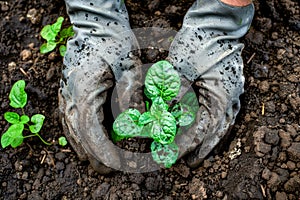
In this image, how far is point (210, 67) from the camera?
5.82 feet

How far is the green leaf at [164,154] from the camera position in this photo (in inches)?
69.3

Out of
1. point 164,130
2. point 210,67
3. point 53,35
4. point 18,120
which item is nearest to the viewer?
point 164,130

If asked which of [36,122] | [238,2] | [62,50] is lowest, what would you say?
[36,122]

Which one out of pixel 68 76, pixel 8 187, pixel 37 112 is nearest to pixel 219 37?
pixel 68 76

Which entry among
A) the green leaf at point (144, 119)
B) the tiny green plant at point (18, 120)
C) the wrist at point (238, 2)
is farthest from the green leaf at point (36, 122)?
the wrist at point (238, 2)

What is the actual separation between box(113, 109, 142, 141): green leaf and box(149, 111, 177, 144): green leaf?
0.23ft

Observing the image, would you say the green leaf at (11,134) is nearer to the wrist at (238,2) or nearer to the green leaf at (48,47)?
the green leaf at (48,47)

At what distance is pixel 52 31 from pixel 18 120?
395 mm

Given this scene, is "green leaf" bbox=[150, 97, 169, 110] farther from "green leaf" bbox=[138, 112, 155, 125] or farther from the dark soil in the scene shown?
the dark soil

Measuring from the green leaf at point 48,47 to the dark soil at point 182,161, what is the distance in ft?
0.24

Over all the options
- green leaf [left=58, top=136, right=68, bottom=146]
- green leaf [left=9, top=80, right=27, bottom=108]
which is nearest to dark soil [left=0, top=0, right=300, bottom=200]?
green leaf [left=58, top=136, right=68, bottom=146]

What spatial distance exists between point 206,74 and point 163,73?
0.17 metres

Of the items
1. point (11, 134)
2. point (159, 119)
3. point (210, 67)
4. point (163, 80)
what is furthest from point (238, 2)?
point (11, 134)

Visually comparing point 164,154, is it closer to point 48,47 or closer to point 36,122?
point 36,122
